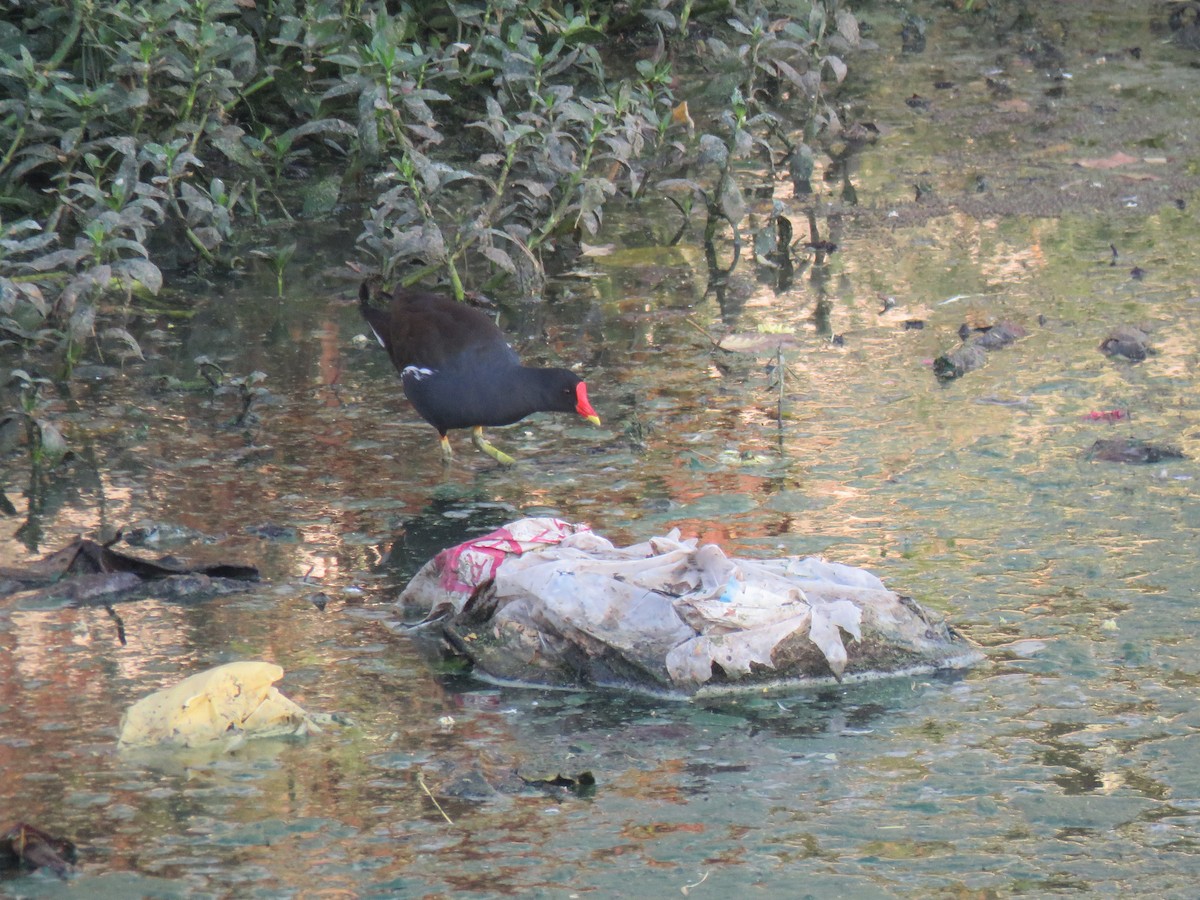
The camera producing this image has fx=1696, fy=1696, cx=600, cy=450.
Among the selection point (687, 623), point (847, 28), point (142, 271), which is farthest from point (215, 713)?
point (847, 28)

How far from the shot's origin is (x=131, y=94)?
7164 mm

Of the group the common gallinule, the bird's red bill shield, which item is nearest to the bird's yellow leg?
the common gallinule

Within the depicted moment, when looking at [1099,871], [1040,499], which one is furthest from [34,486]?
[1099,871]

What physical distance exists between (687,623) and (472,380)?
1.70 metres

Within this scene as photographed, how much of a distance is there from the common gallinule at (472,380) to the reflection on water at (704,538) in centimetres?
21

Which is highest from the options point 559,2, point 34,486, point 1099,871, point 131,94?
point 559,2

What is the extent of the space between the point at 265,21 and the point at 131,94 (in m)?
1.13

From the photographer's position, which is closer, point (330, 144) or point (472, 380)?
point (472, 380)

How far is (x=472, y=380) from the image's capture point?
5543mm

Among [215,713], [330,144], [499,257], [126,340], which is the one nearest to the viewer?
[215,713]

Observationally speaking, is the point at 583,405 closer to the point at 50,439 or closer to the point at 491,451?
the point at 491,451

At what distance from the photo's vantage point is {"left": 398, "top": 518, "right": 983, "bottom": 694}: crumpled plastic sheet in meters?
4.08

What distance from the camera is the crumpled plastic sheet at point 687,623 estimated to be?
4082 millimetres

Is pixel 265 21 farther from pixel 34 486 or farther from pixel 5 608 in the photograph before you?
pixel 5 608
